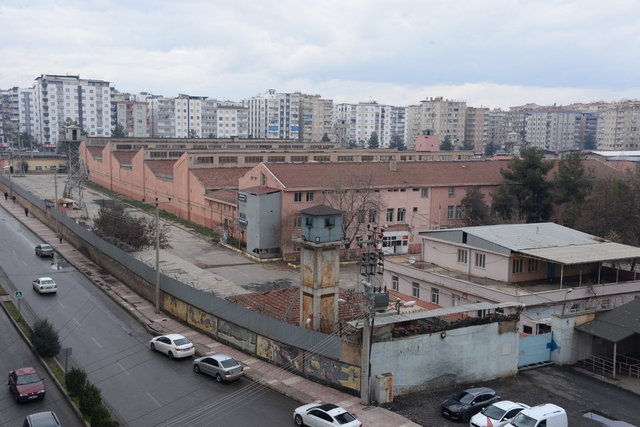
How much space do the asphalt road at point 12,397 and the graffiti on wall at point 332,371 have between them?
A: 7892 millimetres

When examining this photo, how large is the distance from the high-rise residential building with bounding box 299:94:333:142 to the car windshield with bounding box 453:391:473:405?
147 m

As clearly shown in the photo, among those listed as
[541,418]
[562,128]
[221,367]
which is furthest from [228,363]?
[562,128]

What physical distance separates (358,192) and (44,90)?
417 ft

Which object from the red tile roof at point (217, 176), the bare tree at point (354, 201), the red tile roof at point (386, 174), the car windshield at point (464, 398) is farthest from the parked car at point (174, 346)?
the red tile roof at point (217, 176)

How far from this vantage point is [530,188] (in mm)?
54188

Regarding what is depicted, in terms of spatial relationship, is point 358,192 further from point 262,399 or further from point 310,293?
point 262,399

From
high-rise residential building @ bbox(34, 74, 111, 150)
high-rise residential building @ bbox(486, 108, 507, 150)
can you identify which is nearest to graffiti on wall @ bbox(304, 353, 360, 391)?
high-rise residential building @ bbox(34, 74, 111, 150)

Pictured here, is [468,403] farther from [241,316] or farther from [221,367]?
[241,316]

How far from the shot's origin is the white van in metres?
18.8

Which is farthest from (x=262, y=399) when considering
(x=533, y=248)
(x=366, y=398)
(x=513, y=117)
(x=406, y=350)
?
(x=513, y=117)

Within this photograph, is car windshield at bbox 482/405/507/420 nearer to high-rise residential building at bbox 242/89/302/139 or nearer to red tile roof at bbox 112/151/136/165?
red tile roof at bbox 112/151/136/165

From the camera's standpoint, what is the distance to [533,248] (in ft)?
103

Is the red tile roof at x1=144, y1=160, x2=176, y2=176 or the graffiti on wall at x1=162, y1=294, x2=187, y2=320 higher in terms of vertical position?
the red tile roof at x1=144, y1=160, x2=176, y2=176

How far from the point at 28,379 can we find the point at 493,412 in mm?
15484
